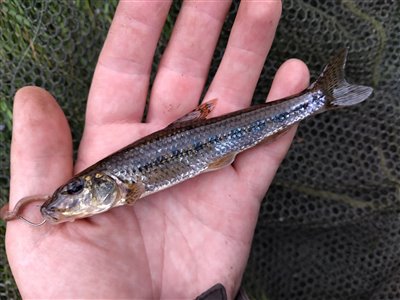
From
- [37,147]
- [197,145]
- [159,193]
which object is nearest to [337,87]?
[197,145]

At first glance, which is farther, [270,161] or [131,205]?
[270,161]

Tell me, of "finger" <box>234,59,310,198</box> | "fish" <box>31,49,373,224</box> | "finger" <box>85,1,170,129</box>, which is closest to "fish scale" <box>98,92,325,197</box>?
"fish" <box>31,49,373,224</box>

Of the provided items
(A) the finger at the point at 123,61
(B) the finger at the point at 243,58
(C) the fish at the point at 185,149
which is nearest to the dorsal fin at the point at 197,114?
(C) the fish at the point at 185,149

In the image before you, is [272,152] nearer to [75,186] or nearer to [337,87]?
[337,87]

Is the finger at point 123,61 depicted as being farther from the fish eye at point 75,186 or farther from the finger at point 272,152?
the finger at point 272,152

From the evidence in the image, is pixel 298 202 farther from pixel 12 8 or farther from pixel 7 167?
pixel 12 8

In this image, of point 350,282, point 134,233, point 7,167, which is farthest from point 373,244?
point 7,167
